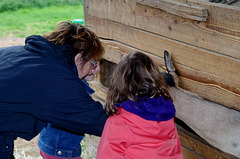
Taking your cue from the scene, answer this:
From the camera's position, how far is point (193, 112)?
7.86ft

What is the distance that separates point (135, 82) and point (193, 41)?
1.95 feet

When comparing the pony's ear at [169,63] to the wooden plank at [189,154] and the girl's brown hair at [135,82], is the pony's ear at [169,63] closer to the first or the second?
the girl's brown hair at [135,82]

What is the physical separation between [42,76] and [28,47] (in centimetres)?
A: 30

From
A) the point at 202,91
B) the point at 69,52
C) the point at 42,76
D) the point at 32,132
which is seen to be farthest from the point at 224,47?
the point at 32,132

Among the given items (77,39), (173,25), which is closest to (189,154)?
(173,25)

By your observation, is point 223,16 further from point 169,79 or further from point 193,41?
point 169,79

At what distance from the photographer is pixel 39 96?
1845 mm

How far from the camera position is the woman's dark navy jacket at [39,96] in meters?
1.85

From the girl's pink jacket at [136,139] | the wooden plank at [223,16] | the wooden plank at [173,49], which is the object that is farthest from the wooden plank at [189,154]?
the wooden plank at [223,16]

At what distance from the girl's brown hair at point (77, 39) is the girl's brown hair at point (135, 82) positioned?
321 millimetres

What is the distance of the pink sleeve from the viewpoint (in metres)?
1.90

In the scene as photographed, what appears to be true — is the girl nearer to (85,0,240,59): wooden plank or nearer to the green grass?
(85,0,240,59): wooden plank

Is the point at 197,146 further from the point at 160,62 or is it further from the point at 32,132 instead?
the point at 32,132

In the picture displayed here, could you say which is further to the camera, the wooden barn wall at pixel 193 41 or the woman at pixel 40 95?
the wooden barn wall at pixel 193 41
